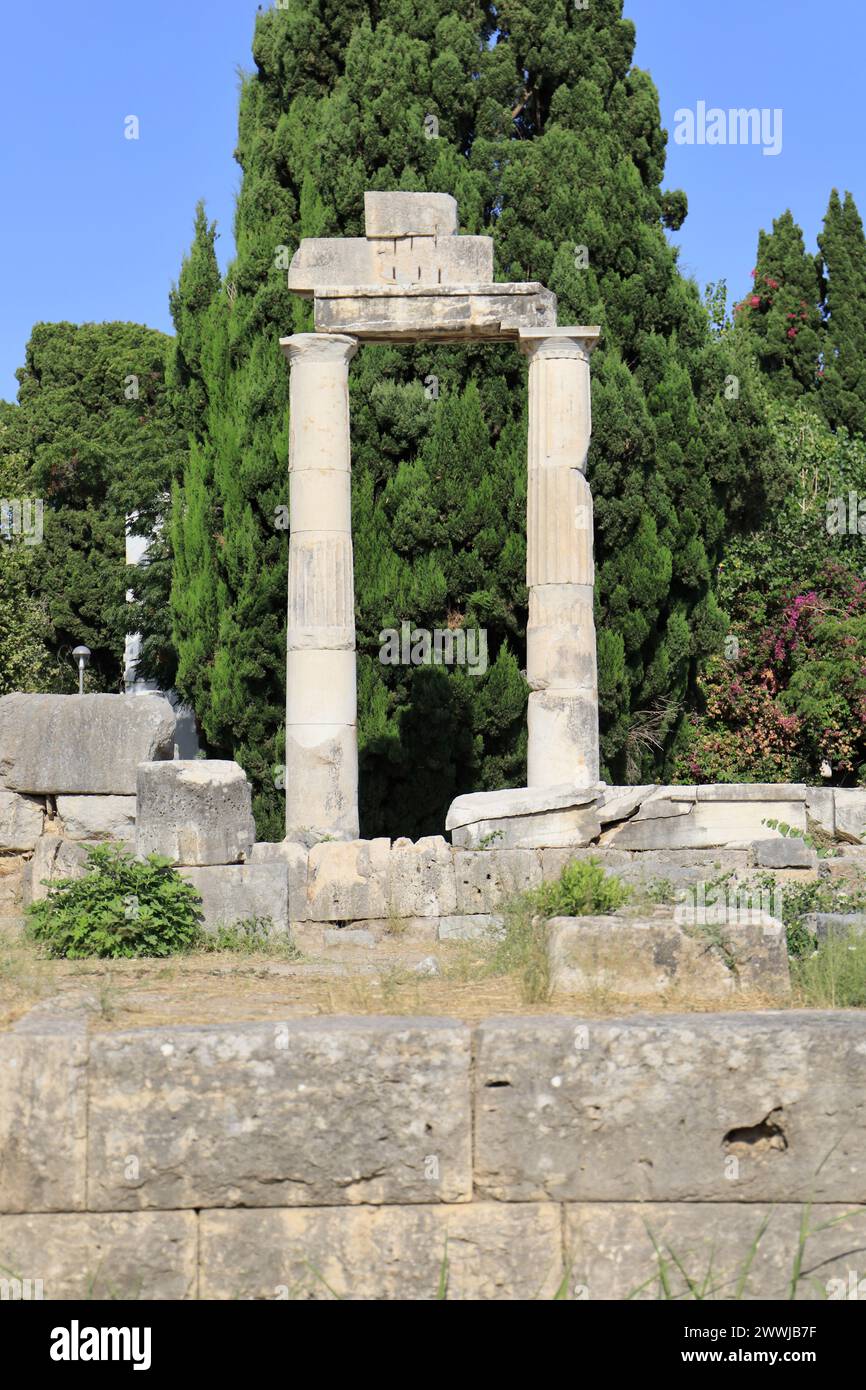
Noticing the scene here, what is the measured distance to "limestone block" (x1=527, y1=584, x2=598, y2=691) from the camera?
14.1 meters

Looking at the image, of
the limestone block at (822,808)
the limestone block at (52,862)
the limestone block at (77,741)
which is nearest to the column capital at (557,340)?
the limestone block at (822,808)

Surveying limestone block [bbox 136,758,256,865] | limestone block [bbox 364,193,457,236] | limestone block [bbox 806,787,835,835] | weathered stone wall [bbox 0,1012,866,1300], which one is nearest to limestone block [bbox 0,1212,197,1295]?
weathered stone wall [bbox 0,1012,866,1300]

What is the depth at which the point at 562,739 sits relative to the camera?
549 inches

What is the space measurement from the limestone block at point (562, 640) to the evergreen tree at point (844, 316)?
16.6 metres

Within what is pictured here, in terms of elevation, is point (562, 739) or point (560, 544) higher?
point (560, 544)

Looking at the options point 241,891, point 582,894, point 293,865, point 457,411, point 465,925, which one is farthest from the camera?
point 457,411

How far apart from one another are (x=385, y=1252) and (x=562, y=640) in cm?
976

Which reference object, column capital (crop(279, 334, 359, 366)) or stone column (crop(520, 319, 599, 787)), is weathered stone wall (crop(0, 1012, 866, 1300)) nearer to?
stone column (crop(520, 319, 599, 787))

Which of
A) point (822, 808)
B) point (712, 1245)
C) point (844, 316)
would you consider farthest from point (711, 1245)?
point (844, 316)

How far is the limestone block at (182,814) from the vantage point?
35.8 feet

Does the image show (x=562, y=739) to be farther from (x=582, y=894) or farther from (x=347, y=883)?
(x=582, y=894)

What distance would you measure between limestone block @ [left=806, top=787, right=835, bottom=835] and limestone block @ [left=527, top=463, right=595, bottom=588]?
2.94 metres

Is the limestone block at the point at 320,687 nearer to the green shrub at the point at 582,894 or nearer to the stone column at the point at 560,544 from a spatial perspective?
the stone column at the point at 560,544
